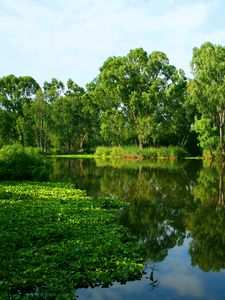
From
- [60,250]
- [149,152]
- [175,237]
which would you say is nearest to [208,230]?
[175,237]

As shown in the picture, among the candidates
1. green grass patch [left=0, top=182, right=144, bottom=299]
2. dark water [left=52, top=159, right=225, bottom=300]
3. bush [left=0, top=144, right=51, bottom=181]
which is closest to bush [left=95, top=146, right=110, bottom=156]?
dark water [left=52, top=159, right=225, bottom=300]

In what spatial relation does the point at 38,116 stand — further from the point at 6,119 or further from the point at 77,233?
the point at 77,233

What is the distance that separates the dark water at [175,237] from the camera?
9117 mm

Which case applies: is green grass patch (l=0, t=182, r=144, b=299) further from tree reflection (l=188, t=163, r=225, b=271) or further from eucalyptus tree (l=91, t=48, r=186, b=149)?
eucalyptus tree (l=91, t=48, r=186, b=149)

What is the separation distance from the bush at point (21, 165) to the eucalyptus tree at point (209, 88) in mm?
36713

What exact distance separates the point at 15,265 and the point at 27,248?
4.87ft

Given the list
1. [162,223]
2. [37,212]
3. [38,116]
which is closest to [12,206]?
[37,212]

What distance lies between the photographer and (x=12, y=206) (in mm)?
16578

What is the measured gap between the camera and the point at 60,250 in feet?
34.8

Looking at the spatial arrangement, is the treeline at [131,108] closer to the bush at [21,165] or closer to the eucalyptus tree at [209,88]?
the eucalyptus tree at [209,88]

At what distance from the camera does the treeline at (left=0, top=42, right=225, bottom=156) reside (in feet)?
196

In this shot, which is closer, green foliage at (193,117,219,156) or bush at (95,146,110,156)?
green foliage at (193,117,219,156)

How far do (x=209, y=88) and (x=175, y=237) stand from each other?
4731 cm

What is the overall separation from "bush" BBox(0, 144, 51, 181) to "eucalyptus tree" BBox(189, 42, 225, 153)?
3671cm
